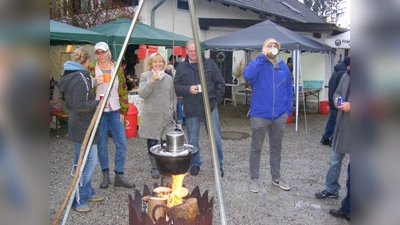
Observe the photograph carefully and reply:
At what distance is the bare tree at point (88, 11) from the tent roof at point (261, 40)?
314cm

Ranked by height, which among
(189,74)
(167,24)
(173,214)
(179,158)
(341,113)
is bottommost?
(173,214)

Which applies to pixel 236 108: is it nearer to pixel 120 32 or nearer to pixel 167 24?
pixel 167 24

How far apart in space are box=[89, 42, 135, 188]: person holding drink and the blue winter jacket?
146 centimetres

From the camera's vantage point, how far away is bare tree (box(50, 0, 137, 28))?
1038 cm

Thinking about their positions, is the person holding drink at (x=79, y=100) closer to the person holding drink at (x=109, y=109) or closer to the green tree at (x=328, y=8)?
the person holding drink at (x=109, y=109)

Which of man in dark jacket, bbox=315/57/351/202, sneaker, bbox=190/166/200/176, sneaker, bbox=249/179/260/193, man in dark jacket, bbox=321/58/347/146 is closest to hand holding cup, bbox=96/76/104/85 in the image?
sneaker, bbox=190/166/200/176

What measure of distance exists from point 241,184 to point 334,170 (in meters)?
1.21

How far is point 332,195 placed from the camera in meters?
4.05

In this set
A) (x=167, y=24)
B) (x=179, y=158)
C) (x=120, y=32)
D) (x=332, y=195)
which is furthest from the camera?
(x=167, y=24)

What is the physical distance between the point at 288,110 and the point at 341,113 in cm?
71

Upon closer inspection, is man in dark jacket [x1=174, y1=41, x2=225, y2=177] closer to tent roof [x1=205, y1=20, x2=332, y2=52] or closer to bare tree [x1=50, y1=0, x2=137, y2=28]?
tent roof [x1=205, y1=20, x2=332, y2=52]

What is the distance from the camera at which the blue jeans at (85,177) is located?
3.52 meters

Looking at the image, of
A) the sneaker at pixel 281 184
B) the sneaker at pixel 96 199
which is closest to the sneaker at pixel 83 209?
the sneaker at pixel 96 199

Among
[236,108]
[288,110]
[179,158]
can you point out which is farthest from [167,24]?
[179,158]
